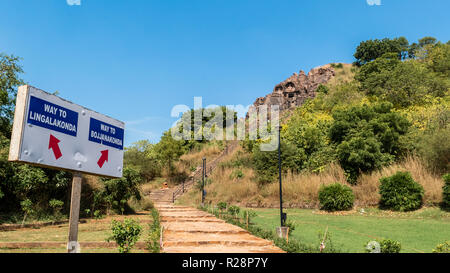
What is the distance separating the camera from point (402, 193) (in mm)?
12070

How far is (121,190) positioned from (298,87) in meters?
44.1

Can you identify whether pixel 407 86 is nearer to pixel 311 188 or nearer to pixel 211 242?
pixel 311 188

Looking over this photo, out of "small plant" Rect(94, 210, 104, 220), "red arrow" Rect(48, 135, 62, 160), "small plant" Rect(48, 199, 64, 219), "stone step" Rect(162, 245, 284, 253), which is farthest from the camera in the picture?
"small plant" Rect(94, 210, 104, 220)

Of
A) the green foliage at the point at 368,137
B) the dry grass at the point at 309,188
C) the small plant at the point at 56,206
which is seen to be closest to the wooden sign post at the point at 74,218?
the small plant at the point at 56,206

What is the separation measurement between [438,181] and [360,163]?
347 cm

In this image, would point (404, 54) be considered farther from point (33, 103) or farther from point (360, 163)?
point (33, 103)

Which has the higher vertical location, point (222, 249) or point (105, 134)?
point (105, 134)

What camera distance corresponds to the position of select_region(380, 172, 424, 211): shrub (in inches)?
469

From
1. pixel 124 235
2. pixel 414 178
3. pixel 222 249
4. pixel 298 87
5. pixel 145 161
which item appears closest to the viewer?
pixel 124 235

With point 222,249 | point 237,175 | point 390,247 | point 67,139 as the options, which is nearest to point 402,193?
point 390,247

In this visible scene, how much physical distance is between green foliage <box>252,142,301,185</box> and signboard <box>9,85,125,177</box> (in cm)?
1451

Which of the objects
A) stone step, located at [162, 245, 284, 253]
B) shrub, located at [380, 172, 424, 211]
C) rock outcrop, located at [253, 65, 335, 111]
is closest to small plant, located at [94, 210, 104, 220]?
stone step, located at [162, 245, 284, 253]

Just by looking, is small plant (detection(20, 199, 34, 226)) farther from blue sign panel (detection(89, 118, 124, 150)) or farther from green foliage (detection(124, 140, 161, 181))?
green foliage (detection(124, 140, 161, 181))
